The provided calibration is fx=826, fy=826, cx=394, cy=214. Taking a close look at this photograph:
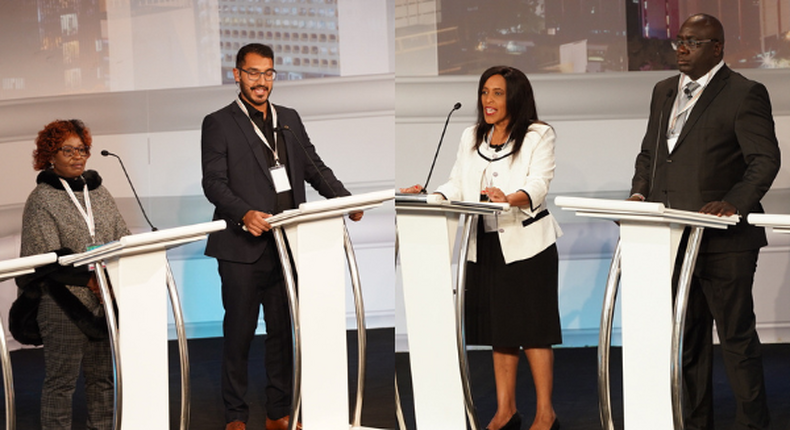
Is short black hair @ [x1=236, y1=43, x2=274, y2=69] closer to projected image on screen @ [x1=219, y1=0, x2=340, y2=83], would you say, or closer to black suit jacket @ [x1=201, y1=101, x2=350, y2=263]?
A: black suit jacket @ [x1=201, y1=101, x2=350, y2=263]

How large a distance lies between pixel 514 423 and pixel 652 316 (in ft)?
3.25

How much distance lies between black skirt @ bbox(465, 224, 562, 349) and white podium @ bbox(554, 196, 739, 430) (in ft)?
2.00

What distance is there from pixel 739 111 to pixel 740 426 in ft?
3.98

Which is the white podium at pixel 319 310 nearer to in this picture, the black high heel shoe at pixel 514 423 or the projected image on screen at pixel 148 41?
the black high heel shoe at pixel 514 423

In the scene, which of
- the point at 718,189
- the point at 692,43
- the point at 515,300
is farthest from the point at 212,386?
the point at 692,43

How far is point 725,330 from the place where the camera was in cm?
311

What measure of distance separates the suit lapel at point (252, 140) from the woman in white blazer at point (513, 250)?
0.76 metres

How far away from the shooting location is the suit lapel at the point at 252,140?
371 centimetres

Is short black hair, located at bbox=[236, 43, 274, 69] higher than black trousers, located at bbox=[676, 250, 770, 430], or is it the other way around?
short black hair, located at bbox=[236, 43, 274, 69]

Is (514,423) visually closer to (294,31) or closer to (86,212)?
(86,212)

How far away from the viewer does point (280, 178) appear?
362 cm

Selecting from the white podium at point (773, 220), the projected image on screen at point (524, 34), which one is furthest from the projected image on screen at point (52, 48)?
the white podium at point (773, 220)

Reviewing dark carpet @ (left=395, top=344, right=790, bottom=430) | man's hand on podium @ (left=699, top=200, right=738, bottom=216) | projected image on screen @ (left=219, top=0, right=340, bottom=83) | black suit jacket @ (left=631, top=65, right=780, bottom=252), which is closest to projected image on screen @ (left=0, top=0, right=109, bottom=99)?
projected image on screen @ (left=219, top=0, right=340, bottom=83)

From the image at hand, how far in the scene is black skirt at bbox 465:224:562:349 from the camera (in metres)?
3.34
